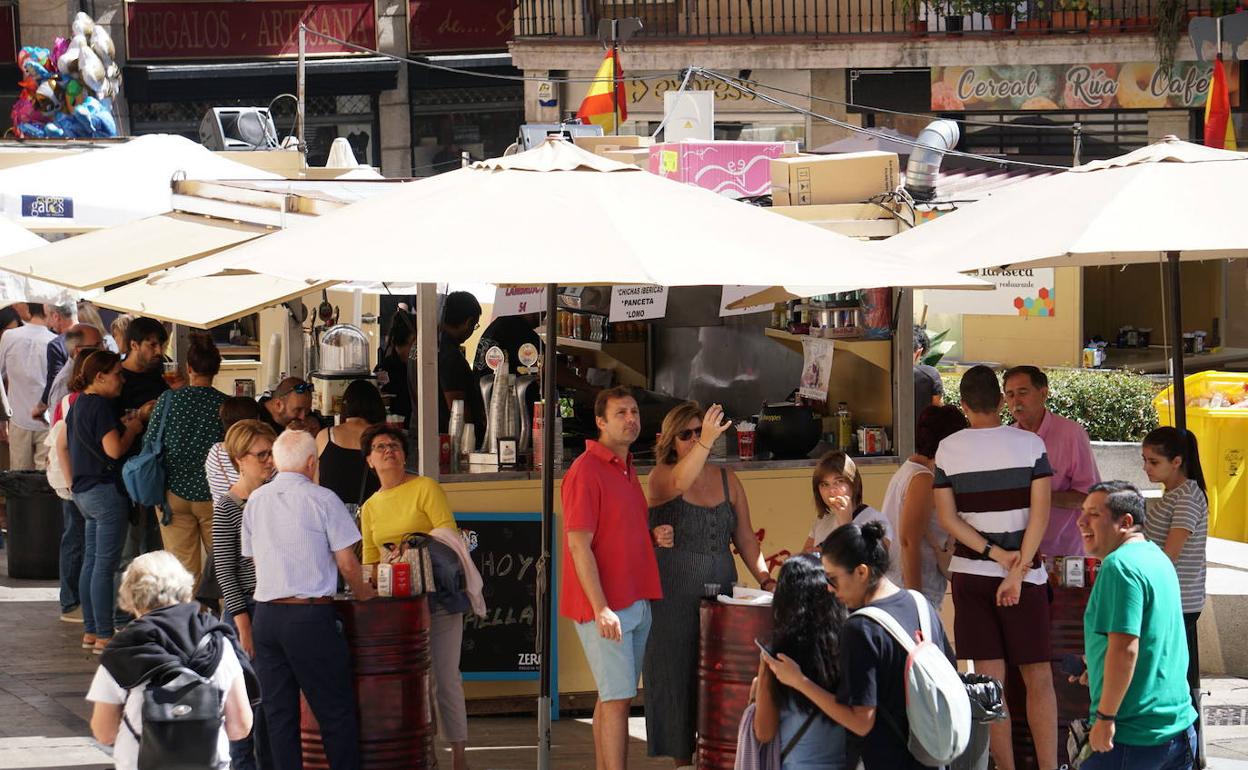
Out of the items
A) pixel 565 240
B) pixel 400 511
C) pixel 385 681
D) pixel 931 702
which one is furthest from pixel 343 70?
pixel 931 702

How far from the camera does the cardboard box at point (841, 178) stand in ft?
30.1

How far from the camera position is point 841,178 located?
9.23 m

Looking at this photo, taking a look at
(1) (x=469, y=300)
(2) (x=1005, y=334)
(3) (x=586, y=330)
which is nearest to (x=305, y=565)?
(1) (x=469, y=300)

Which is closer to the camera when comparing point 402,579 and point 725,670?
→ point 725,670

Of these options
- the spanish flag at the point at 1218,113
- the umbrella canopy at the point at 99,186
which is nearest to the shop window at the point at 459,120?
the spanish flag at the point at 1218,113

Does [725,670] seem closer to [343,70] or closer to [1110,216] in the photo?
[1110,216]

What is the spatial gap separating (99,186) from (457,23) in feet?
64.8

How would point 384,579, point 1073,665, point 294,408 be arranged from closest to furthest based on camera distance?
point 1073,665, point 384,579, point 294,408

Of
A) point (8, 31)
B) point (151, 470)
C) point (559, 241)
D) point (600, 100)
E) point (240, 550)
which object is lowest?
point (240, 550)

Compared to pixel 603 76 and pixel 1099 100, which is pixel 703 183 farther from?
pixel 1099 100

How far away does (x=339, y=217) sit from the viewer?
6.27 metres

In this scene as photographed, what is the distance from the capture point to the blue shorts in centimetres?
666

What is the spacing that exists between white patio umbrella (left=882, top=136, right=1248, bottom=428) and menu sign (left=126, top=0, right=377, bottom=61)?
83.9 ft

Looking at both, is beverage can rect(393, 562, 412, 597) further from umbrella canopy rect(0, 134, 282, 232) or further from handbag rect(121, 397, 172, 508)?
umbrella canopy rect(0, 134, 282, 232)
